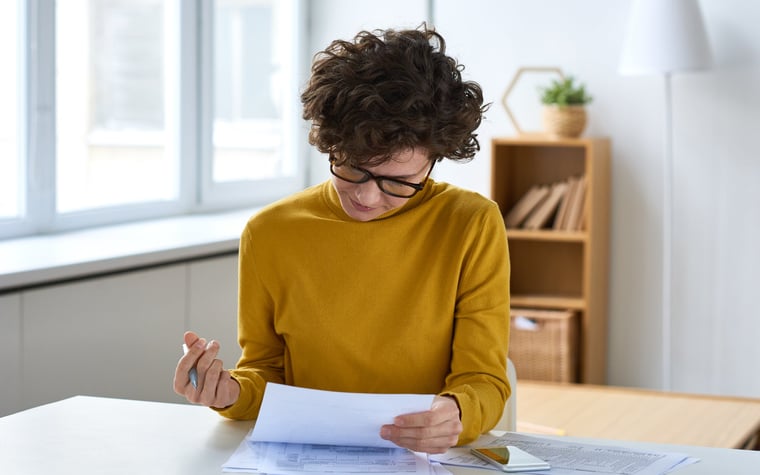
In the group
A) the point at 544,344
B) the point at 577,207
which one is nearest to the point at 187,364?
the point at 544,344

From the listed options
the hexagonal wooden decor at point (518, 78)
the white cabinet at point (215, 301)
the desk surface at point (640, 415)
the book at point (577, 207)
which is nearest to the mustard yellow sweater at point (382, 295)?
the white cabinet at point (215, 301)

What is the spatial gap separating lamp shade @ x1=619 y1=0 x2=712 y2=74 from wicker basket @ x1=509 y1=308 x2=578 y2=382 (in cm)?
102

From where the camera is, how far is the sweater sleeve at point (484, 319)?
168 cm

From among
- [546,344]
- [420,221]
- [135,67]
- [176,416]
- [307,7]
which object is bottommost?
[546,344]

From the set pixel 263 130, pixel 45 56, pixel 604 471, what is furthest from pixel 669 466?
pixel 263 130

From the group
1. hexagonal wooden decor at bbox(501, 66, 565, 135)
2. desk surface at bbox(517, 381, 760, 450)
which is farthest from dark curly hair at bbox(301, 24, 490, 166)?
hexagonal wooden decor at bbox(501, 66, 565, 135)

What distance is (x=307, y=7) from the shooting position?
480 cm

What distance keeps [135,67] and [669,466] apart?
2.66 metres

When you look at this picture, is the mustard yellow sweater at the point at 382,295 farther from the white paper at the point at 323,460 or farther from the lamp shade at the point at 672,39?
the lamp shade at the point at 672,39

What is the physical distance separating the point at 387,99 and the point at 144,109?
232 cm

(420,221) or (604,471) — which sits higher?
(420,221)

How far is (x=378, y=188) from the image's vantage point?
1620 millimetres

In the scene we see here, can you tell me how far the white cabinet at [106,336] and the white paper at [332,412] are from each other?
1.27 m

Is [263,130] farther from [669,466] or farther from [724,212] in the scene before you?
[669,466]
